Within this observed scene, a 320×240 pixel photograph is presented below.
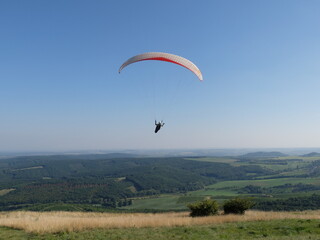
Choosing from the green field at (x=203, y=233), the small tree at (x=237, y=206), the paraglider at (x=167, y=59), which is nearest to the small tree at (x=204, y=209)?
the small tree at (x=237, y=206)

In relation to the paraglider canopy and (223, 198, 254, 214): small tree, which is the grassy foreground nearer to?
(223, 198, 254, 214): small tree

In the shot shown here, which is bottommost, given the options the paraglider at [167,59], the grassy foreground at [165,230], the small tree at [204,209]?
the small tree at [204,209]

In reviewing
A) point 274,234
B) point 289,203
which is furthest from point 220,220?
point 289,203

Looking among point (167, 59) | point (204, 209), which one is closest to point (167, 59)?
point (167, 59)

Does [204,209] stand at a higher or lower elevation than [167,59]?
lower

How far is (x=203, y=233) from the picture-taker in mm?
17234

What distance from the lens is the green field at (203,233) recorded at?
15969 mm

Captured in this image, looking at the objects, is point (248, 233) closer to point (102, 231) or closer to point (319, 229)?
point (319, 229)

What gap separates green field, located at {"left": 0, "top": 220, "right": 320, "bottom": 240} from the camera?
16.0 m

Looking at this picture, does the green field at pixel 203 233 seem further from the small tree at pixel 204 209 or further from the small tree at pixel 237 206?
the small tree at pixel 237 206

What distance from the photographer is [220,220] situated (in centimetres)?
2161

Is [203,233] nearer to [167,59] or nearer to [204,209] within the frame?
[204,209]

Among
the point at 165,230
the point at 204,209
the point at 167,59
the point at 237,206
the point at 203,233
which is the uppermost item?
the point at 167,59

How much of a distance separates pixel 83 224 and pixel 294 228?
15954mm
